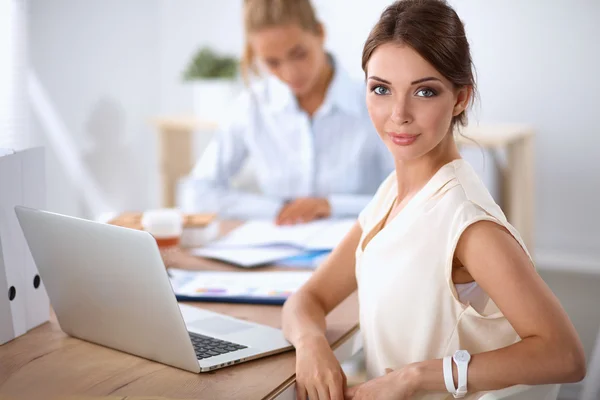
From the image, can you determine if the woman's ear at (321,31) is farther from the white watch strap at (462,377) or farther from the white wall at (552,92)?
the white watch strap at (462,377)

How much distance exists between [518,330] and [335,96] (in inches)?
73.0

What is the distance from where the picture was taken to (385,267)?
126cm

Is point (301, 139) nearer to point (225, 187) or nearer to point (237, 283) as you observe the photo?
point (225, 187)

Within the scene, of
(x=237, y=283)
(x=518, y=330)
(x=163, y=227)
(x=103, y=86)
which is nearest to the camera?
(x=518, y=330)

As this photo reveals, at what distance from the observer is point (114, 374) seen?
1.20m

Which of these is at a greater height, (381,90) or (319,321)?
(381,90)

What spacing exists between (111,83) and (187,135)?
18.5 inches

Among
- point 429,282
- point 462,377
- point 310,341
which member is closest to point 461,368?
point 462,377

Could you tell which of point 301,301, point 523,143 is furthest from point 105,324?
point 523,143

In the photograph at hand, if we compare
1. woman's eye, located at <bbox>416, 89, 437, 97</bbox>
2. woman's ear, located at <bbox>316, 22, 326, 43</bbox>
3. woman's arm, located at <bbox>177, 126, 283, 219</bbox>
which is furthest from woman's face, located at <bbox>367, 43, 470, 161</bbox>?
woman's ear, located at <bbox>316, 22, 326, 43</bbox>

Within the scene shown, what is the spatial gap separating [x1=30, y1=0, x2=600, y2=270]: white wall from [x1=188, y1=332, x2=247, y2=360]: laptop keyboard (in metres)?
2.72

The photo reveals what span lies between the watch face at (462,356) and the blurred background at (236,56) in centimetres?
261

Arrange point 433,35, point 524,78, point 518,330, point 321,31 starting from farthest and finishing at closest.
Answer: point 524,78
point 321,31
point 433,35
point 518,330

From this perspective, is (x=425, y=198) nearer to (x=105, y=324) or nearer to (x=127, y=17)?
(x=105, y=324)
